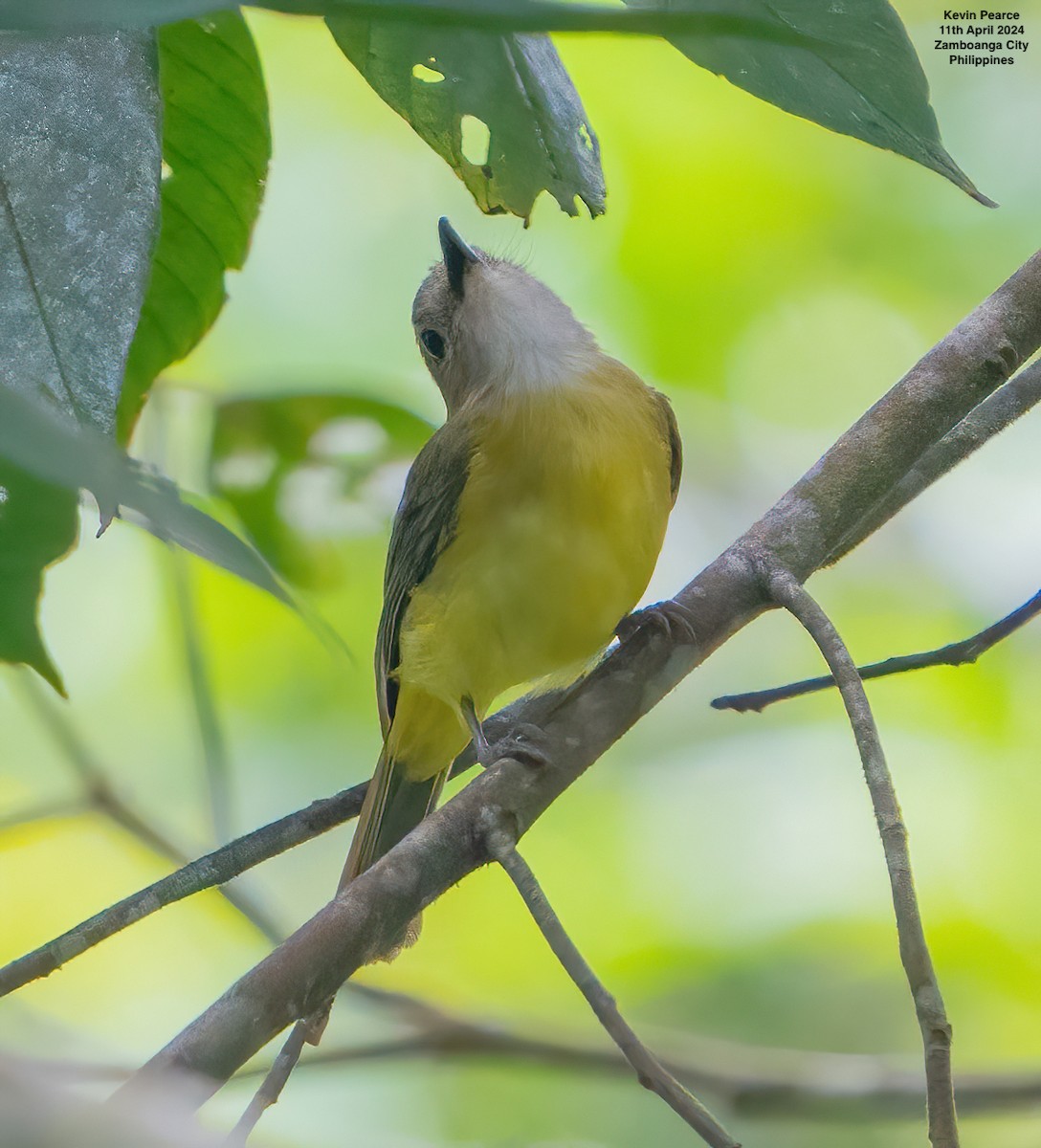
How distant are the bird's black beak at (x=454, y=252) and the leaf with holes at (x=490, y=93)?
5.80 ft

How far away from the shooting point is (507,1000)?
18.7 ft

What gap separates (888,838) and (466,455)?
181 cm

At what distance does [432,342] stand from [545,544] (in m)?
1.17

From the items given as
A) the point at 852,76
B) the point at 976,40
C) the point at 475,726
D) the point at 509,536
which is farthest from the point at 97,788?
the point at 976,40

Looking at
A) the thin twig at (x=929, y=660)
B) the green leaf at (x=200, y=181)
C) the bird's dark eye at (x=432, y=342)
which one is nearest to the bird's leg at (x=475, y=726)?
the thin twig at (x=929, y=660)

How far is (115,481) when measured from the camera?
2.60 feet

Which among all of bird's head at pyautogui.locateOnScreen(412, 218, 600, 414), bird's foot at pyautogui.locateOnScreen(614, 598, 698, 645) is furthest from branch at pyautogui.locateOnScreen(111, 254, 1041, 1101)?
bird's head at pyautogui.locateOnScreen(412, 218, 600, 414)

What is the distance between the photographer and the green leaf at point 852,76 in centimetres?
148

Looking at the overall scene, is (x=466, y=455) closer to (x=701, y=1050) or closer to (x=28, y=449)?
(x=701, y=1050)

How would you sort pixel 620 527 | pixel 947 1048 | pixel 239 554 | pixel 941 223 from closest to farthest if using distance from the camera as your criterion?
pixel 239 554
pixel 947 1048
pixel 620 527
pixel 941 223

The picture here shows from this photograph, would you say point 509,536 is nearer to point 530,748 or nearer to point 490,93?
point 530,748

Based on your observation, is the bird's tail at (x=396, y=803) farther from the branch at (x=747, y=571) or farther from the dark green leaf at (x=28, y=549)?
the dark green leaf at (x=28, y=549)

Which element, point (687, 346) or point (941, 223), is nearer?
point (687, 346)

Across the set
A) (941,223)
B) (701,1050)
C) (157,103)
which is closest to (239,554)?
(157,103)
